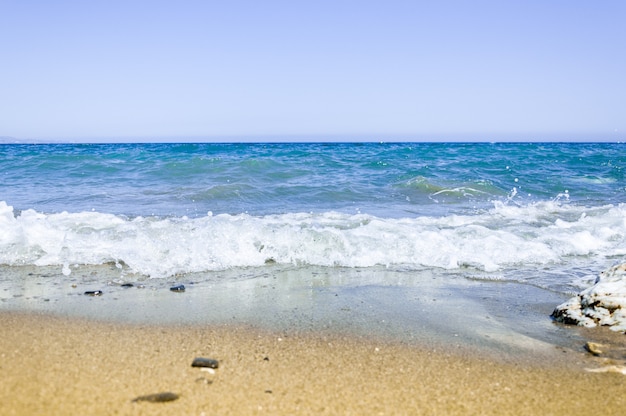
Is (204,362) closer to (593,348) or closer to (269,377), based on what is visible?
(269,377)

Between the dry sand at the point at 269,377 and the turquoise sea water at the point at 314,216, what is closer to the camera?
the dry sand at the point at 269,377

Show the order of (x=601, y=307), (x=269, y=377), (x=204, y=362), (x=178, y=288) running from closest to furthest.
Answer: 1. (x=269, y=377)
2. (x=204, y=362)
3. (x=601, y=307)
4. (x=178, y=288)

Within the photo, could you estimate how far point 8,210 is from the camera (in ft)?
20.8

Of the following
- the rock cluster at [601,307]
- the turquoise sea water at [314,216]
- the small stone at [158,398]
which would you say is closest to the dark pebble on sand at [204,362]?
the small stone at [158,398]

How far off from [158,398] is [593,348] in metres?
2.61

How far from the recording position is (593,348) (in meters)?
3.17

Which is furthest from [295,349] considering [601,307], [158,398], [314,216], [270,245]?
[314,216]

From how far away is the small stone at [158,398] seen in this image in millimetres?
2342

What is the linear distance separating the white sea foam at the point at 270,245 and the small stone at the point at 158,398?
8.62 ft

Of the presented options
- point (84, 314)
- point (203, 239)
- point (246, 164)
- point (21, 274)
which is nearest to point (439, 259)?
point (203, 239)

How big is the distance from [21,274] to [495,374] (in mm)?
4287

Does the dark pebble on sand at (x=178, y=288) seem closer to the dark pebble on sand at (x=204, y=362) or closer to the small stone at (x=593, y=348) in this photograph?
the dark pebble on sand at (x=204, y=362)

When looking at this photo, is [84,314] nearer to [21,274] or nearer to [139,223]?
[21,274]

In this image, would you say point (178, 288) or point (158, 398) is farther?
point (178, 288)
